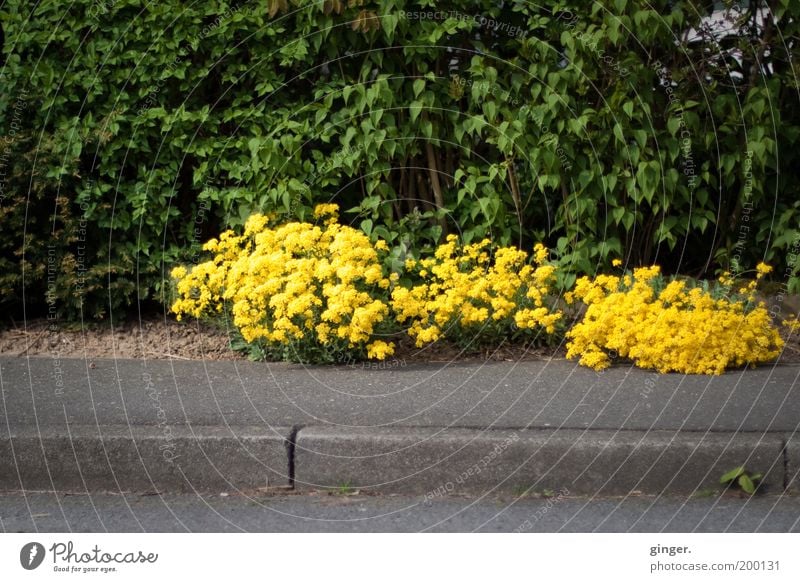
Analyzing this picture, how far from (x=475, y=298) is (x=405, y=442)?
1.83m

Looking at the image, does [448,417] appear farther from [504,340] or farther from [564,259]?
[564,259]

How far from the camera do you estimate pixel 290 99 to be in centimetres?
647

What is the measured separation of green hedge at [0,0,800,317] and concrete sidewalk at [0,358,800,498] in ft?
5.84

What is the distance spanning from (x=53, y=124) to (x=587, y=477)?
4217mm

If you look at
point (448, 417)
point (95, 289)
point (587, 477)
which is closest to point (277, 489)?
point (448, 417)

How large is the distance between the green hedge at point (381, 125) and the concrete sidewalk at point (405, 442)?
5.84 feet

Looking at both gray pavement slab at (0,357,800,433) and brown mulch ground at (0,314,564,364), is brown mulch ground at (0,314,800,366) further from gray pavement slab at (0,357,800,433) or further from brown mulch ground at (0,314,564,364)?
gray pavement slab at (0,357,800,433)

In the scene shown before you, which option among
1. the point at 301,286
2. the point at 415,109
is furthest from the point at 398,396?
the point at 415,109

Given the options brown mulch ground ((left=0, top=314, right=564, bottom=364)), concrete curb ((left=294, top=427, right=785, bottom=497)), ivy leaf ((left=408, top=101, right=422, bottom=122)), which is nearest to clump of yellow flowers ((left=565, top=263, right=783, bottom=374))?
brown mulch ground ((left=0, top=314, right=564, bottom=364))

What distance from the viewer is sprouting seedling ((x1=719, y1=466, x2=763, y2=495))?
396cm

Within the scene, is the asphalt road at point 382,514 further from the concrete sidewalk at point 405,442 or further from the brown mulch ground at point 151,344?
the brown mulch ground at point 151,344

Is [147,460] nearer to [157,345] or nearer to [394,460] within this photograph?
[394,460]

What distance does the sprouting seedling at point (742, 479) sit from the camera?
396cm

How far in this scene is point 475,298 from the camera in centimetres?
577
